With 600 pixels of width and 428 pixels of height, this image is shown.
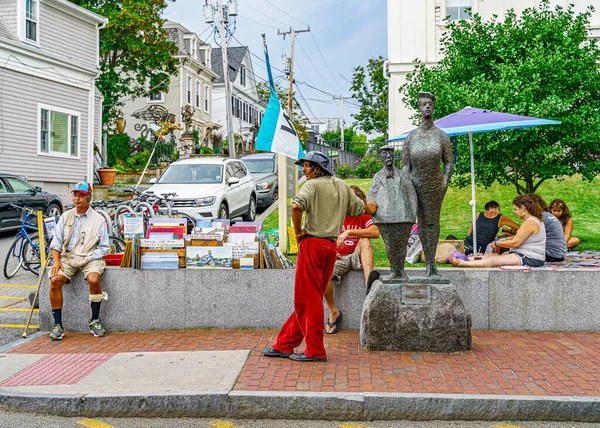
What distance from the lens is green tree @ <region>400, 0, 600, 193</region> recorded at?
37.0 feet

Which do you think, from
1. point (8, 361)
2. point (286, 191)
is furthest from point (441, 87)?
point (8, 361)

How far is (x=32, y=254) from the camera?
34.2 feet

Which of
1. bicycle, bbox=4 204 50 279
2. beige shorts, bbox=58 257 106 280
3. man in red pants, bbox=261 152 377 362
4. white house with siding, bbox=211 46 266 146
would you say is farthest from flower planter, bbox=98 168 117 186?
white house with siding, bbox=211 46 266 146

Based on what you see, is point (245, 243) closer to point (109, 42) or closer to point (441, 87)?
point (441, 87)

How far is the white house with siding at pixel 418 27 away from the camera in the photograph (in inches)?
942

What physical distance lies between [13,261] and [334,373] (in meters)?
7.02

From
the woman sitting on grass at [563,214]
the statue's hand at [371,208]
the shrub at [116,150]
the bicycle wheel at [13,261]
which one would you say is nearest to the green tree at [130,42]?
the shrub at [116,150]

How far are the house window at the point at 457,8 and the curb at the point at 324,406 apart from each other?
21612mm

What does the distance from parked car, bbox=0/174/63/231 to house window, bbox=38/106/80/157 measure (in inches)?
233

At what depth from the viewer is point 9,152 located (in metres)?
20.2

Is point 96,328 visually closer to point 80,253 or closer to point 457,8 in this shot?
point 80,253

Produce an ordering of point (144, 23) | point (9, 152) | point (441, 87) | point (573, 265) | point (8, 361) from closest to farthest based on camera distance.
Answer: point (8, 361) < point (573, 265) < point (441, 87) < point (9, 152) < point (144, 23)

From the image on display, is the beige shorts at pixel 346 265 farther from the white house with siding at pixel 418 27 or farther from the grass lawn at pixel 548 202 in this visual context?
the white house with siding at pixel 418 27

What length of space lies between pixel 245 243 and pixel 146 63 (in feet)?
76.4
